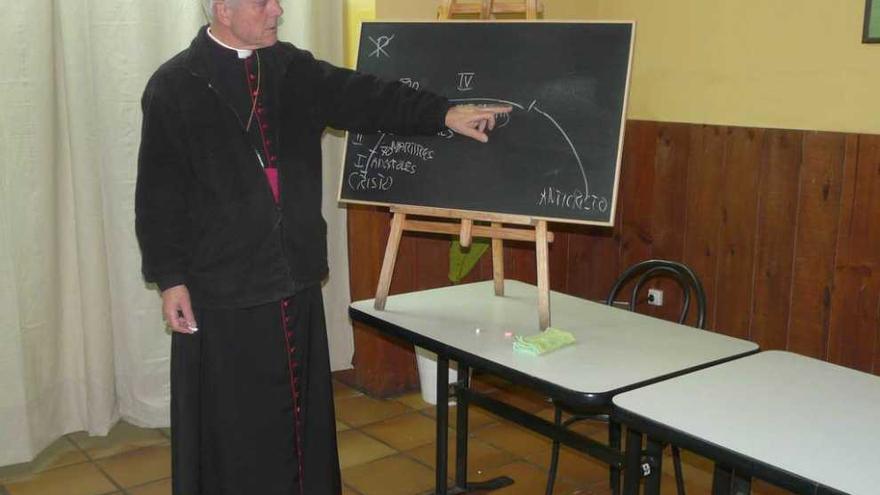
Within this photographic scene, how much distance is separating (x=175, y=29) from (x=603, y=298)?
7.56 feet

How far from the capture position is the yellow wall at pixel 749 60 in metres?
3.13

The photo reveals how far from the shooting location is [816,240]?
325cm

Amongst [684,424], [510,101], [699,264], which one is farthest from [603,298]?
[684,424]

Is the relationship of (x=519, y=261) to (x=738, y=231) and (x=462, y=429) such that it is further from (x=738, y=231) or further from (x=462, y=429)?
(x=462, y=429)

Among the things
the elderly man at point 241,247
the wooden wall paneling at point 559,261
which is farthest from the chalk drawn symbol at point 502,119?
the wooden wall paneling at point 559,261

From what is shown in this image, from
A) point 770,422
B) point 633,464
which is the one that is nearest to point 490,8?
point 633,464

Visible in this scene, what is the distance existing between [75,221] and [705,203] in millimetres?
2520

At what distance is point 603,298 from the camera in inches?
167

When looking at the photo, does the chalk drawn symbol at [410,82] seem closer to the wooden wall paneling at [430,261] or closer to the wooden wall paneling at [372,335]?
the wooden wall paneling at [372,335]

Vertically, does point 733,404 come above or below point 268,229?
below

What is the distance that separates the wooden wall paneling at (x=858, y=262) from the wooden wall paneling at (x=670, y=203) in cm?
70

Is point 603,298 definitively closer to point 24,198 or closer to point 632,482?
point 632,482

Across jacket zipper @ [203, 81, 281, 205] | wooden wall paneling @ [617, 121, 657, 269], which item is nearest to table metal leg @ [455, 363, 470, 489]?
jacket zipper @ [203, 81, 281, 205]

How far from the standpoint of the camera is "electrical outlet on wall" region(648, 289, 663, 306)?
390 cm
